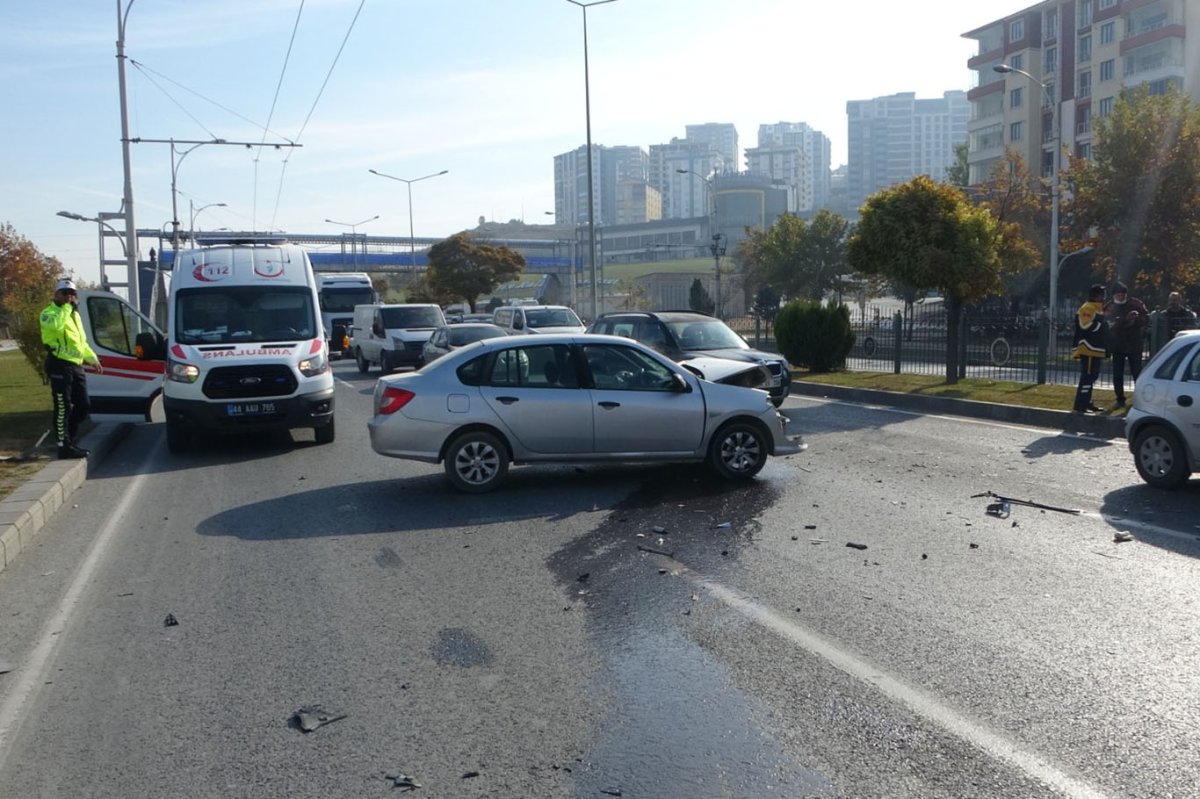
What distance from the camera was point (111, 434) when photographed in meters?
15.9

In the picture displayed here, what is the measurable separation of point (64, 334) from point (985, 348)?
1816 cm

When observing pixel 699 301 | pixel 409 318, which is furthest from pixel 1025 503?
pixel 699 301

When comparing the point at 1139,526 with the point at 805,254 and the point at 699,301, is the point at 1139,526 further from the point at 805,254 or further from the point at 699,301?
the point at 805,254

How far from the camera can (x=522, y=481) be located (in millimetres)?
11445

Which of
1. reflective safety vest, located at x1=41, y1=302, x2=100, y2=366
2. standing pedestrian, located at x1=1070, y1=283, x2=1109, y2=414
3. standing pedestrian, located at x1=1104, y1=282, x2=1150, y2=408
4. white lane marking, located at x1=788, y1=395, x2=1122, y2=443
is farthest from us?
standing pedestrian, located at x1=1104, y1=282, x2=1150, y2=408

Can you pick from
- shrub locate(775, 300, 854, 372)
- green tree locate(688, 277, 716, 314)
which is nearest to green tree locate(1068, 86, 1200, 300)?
shrub locate(775, 300, 854, 372)

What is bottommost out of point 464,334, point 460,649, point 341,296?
point 460,649

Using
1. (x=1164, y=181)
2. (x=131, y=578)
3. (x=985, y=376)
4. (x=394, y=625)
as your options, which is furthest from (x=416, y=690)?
(x=1164, y=181)

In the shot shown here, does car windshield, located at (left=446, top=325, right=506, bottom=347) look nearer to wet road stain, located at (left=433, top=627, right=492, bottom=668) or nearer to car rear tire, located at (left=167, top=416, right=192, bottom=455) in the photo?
car rear tire, located at (left=167, top=416, right=192, bottom=455)

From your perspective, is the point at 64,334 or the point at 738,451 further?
the point at 64,334

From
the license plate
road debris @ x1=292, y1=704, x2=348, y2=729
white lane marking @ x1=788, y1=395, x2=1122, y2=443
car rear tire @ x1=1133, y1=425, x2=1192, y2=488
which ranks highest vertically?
the license plate

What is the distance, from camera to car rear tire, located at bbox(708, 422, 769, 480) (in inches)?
431

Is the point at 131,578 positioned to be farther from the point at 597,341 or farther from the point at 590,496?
the point at 597,341

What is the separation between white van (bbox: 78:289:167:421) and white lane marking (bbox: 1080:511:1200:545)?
13447 mm
